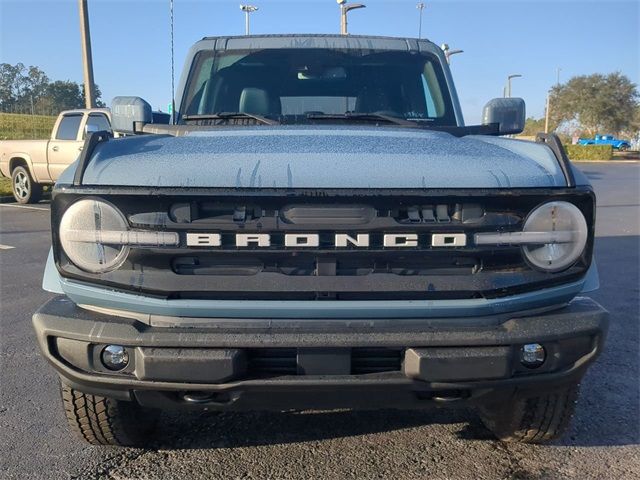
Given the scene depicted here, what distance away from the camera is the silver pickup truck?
41.7ft

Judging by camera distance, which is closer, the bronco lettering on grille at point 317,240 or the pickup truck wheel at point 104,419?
the bronco lettering on grille at point 317,240

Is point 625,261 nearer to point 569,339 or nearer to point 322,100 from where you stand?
point 322,100

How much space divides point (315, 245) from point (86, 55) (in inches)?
593

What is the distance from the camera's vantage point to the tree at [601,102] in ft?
198

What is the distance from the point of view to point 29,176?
45.0 feet

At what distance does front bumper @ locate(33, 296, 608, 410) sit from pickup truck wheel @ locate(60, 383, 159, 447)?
37 cm

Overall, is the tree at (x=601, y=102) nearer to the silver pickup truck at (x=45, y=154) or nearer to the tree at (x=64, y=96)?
the tree at (x=64, y=96)

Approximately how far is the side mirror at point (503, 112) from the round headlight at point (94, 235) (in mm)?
2321

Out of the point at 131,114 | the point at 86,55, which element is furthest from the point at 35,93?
the point at 131,114

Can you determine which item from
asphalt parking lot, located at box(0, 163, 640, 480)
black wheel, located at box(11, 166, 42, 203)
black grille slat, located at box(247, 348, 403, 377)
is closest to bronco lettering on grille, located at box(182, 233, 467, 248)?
black grille slat, located at box(247, 348, 403, 377)

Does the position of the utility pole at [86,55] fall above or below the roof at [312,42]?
above

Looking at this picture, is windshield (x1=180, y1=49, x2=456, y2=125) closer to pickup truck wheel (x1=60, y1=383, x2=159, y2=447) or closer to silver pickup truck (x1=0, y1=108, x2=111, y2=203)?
pickup truck wheel (x1=60, y1=383, x2=159, y2=447)

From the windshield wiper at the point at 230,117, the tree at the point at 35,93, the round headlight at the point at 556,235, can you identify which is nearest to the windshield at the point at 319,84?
the windshield wiper at the point at 230,117

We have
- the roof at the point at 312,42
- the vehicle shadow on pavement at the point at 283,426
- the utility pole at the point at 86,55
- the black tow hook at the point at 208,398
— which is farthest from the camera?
the utility pole at the point at 86,55
